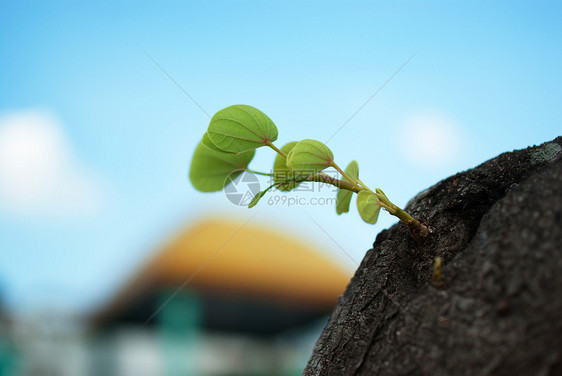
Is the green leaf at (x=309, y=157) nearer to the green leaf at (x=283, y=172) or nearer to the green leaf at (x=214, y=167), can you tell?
the green leaf at (x=283, y=172)

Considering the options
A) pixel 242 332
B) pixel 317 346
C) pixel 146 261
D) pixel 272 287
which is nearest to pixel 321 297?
pixel 272 287

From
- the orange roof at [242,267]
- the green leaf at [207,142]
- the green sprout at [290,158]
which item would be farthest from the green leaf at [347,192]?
the orange roof at [242,267]

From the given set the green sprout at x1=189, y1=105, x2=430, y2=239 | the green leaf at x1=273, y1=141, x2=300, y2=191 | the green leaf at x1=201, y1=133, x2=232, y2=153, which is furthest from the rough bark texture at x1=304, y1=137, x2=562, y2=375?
the green leaf at x1=201, y1=133, x2=232, y2=153

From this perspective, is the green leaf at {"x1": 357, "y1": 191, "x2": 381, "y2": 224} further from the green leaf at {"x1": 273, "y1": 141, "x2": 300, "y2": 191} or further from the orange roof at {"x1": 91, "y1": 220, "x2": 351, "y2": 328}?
the orange roof at {"x1": 91, "y1": 220, "x2": 351, "y2": 328}

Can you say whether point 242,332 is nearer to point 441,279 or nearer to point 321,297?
point 321,297

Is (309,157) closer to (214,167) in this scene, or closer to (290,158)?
(290,158)

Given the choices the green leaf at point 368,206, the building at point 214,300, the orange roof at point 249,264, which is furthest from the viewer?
the building at point 214,300

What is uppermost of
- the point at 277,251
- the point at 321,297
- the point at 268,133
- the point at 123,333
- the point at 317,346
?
the point at 123,333
